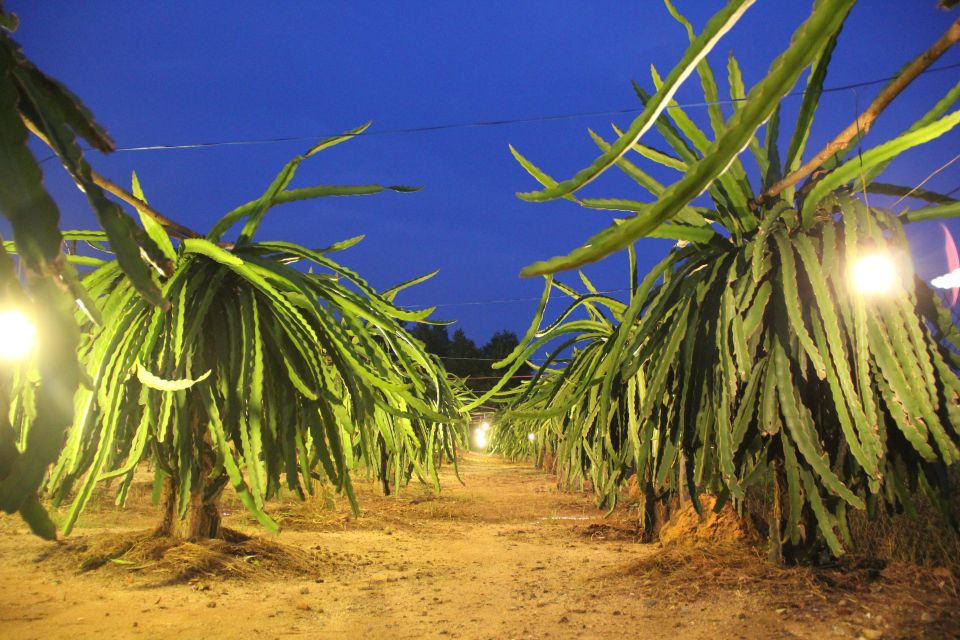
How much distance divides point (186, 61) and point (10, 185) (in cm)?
16432

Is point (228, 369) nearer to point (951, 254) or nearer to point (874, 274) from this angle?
point (874, 274)

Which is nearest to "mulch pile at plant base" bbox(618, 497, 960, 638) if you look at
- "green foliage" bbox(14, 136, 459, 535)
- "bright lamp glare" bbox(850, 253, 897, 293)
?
"bright lamp glare" bbox(850, 253, 897, 293)

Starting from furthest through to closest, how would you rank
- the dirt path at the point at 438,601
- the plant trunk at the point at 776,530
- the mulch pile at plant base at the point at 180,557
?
1. the mulch pile at plant base at the point at 180,557
2. the plant trunk at the point at 776,530
3. the dirt path at the point at 438,601

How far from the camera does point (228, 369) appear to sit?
312 cm

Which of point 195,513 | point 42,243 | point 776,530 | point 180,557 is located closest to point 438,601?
point 180,557

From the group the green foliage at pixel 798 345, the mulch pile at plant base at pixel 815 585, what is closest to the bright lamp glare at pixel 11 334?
the green foliage at pixel 798 345

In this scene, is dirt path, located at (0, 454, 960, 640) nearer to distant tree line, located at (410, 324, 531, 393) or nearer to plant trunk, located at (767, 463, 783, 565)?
plant trunk, located at (767, 463, 783, 565)

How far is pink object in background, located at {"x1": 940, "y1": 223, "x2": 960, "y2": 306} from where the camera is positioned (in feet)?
8.57

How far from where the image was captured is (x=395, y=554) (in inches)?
219

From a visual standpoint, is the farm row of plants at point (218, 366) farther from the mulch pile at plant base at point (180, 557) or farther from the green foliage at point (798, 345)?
the green foliage at point (798, 345)

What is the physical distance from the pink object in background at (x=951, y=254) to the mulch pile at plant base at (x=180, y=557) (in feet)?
13.2

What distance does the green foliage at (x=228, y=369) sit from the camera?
2.80m

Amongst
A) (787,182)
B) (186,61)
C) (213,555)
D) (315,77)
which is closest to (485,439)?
(213,555)

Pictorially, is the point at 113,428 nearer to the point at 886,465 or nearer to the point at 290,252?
the point at 290,252
